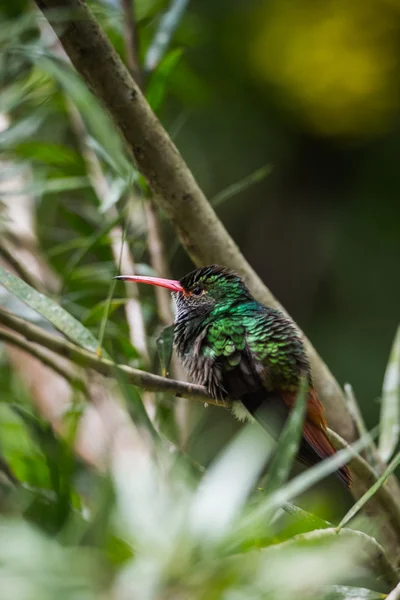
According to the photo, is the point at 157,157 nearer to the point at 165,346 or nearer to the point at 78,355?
the point at 165,346

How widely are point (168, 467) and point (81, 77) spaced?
0.80m

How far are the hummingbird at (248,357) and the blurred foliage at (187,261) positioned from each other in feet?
Answer: 0.42

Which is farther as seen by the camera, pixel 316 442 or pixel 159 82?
pixel 159 82

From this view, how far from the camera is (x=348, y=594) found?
3.37 ft

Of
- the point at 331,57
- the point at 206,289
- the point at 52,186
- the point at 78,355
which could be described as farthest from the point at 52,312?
the point at 331,57

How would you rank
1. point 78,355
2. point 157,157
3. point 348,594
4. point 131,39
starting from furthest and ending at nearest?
point 131,39, point 157,157, point 78,355, point 348,594

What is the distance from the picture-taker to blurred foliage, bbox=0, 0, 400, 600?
0.71 meters

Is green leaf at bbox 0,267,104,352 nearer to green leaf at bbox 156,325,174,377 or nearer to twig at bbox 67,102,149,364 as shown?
green leaf at bbox 156,325,174,377

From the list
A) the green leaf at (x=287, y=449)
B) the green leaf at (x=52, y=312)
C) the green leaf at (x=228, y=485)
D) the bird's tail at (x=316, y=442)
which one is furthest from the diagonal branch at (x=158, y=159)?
the green leaf at (x=228, y=485)

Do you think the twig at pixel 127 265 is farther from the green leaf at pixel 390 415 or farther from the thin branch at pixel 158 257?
the green leaf at pixel 390 415

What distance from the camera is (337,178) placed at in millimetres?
4746

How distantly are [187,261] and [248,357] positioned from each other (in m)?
2.37

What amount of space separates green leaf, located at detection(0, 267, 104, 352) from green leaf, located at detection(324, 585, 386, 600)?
0.49 m

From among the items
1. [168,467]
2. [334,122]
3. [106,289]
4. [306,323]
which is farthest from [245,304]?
[334,122]
